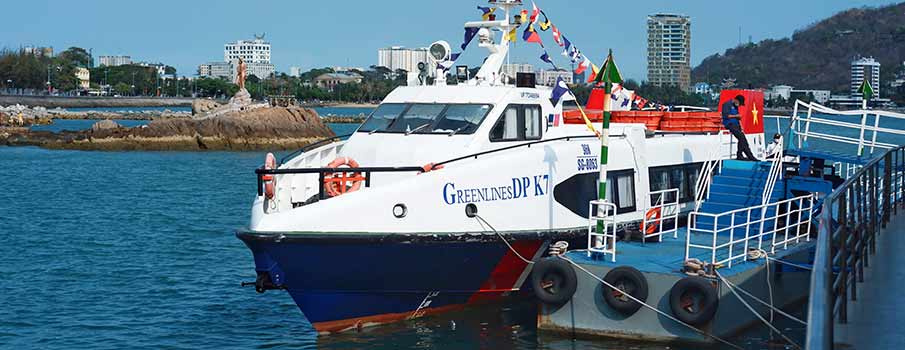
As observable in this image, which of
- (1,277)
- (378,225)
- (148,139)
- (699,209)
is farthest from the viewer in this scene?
(148,139)

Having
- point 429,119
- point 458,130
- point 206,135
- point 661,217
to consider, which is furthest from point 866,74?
point 458,130

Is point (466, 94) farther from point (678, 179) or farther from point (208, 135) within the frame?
point (208, 135)

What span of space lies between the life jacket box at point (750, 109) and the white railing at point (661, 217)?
10.8ft

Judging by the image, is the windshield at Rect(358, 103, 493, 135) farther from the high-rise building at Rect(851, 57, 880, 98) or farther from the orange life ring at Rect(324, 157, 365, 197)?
the high-rise building at Rect(851, 57, 880, 98)

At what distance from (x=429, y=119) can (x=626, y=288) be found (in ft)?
14.6

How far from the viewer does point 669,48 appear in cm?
7281

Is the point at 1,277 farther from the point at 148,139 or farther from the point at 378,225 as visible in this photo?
the point at 148,139

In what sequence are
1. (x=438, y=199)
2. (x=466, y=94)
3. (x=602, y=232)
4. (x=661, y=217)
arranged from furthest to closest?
(x=466, y=94) < (x=661, y=217) < (x=602, y=232) < (x=438, y=199)

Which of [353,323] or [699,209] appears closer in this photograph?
[353,323]

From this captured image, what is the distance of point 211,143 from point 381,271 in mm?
56563

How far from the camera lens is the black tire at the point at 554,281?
47.6 feet

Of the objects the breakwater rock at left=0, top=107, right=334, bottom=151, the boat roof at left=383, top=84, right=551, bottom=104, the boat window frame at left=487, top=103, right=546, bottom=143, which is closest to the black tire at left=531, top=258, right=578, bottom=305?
the boat window frame at left=487, top=103, right=546, bottom=143

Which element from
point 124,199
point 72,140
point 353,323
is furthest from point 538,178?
point 72,140

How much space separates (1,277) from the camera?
70.0 feet
